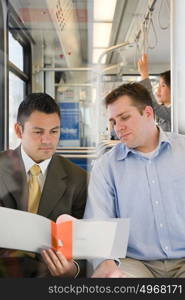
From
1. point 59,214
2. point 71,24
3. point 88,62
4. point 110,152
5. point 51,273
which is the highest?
point 71,24

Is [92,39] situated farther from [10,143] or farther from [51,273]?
[51,273]

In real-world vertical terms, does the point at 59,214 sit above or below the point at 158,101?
below

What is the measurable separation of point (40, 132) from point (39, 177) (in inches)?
4.9

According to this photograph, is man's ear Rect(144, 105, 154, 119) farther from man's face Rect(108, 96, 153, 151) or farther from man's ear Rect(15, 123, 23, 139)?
man's ear Rect(15, 123, 23, 139)

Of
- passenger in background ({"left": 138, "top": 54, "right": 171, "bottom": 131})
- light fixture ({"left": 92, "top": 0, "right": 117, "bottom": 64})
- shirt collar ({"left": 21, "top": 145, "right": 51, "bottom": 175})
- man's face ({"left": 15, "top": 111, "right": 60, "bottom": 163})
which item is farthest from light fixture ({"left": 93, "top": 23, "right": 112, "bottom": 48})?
shirt collar ({"left": 21, "top": 145, "right": 51, "bottom": 175})

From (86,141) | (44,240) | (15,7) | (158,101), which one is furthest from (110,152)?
(15,7)

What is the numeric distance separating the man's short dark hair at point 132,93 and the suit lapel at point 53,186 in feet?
0.69

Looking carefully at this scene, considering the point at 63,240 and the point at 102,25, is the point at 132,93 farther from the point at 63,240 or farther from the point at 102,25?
the point at 63,240

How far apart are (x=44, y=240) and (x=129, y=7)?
628mm

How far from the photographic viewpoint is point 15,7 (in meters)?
1.10

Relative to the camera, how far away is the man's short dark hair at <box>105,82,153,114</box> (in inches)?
43.1

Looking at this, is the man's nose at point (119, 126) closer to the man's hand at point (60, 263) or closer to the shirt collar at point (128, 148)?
the shirt collar at point (128, 148)

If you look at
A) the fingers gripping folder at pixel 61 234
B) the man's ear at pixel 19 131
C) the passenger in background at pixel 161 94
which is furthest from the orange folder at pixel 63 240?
the passenger in background at pixel 161 94

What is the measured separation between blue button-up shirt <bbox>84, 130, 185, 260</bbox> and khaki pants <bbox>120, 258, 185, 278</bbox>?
0.01 meters
